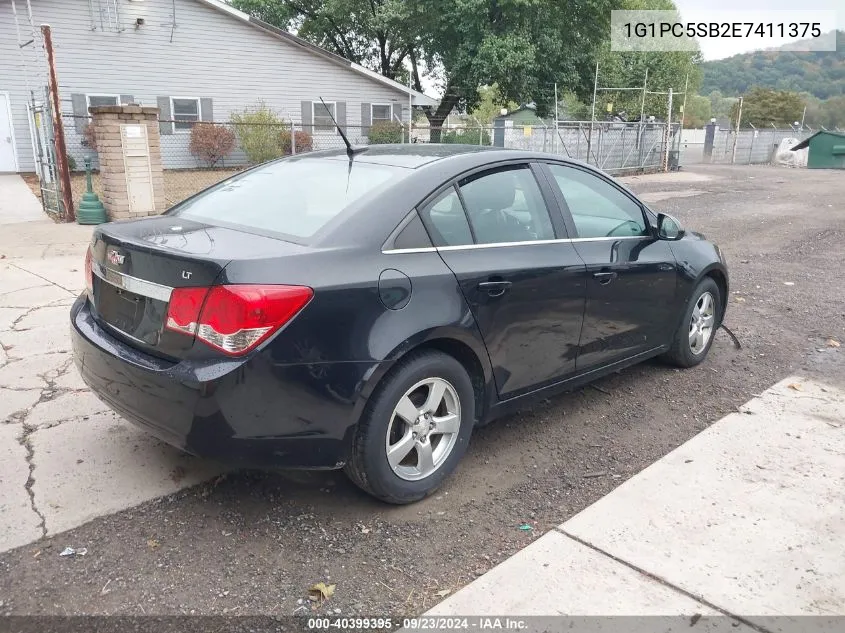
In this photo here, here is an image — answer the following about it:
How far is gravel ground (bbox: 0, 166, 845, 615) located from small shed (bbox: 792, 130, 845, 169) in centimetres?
3015

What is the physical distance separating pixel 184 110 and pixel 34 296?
16.7 m

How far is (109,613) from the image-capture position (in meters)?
2.51

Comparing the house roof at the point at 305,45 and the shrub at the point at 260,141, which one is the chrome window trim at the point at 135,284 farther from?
the house roof at the point at 305,45

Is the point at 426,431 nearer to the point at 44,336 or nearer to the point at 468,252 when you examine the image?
the point at 468,252

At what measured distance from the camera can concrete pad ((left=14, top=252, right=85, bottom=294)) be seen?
7.24 metres

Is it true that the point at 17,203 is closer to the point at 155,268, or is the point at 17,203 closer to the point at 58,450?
the point at 58,450

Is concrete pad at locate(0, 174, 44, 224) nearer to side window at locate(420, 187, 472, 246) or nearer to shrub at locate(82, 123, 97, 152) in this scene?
shrub at locate(82, 123, 97, 152)

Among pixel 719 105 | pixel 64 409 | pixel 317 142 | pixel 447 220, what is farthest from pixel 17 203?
pixel 719 105

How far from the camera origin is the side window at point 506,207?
3520 mm

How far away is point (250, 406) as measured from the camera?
2715 mm

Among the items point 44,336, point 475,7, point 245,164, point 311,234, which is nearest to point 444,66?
point 475,7

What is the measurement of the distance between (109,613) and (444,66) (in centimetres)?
2899

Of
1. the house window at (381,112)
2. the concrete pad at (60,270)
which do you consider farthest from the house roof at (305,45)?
the concrete pad at (60,270)

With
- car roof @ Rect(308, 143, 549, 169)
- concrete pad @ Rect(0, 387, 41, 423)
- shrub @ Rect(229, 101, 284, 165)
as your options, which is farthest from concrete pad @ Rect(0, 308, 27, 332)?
shrub @ Rect(229, 101, 284, 165)
